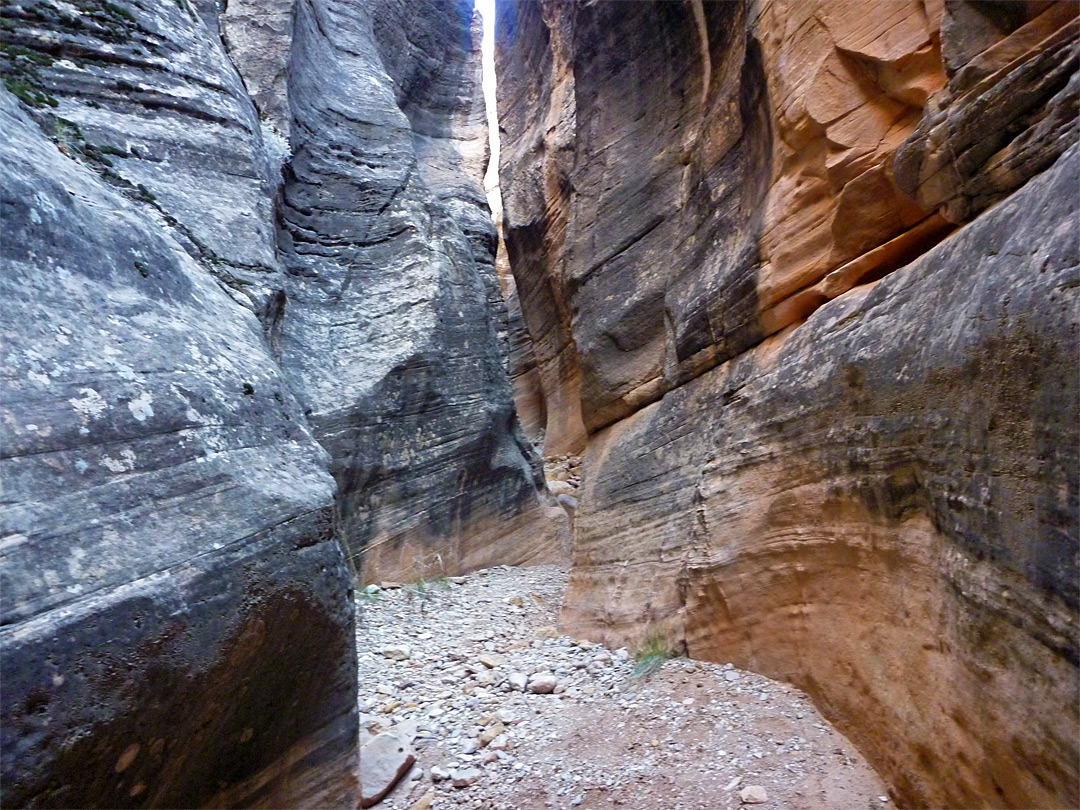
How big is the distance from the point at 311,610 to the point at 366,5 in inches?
491

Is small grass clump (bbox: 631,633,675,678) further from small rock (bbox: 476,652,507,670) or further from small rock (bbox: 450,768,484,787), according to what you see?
small rock (bbox: 450,768,484,787)

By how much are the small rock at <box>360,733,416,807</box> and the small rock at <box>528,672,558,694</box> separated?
105 cm

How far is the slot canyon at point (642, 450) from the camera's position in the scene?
227cm

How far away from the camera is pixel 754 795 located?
3010mm

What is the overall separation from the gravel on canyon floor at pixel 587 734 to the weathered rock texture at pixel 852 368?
26cm

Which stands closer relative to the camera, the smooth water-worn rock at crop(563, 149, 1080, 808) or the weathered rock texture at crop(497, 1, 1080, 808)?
the smooth water-worn rock at crop(563, 149, 1080, 808)

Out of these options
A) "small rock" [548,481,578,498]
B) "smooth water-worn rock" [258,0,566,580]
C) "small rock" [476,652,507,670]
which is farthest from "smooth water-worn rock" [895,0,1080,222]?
"small rock" [548,481,578,498]

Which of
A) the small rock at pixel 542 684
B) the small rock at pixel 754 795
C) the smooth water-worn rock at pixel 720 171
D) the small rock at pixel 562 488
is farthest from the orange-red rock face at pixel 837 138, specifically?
the small rock at pixel 562 488

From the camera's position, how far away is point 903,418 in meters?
3.03

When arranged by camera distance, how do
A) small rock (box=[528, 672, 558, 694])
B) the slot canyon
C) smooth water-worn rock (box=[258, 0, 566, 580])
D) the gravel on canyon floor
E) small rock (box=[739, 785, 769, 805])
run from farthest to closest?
1. smooth water-worn rock (box=[258, 0, 566, 580])
2. small rock (box=[528, 672, 558, 694])
3. the gravel on canyon floor
4. small rock (box=[739, 785, 769, 805])
5. the slot canyon

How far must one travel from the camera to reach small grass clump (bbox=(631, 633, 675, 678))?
462 centimetres

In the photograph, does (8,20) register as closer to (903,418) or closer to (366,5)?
(903,418)

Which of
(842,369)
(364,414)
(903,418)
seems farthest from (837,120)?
(364,414)

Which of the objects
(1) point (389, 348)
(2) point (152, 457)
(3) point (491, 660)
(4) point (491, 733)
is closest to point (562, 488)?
(1) point (389, 348)
